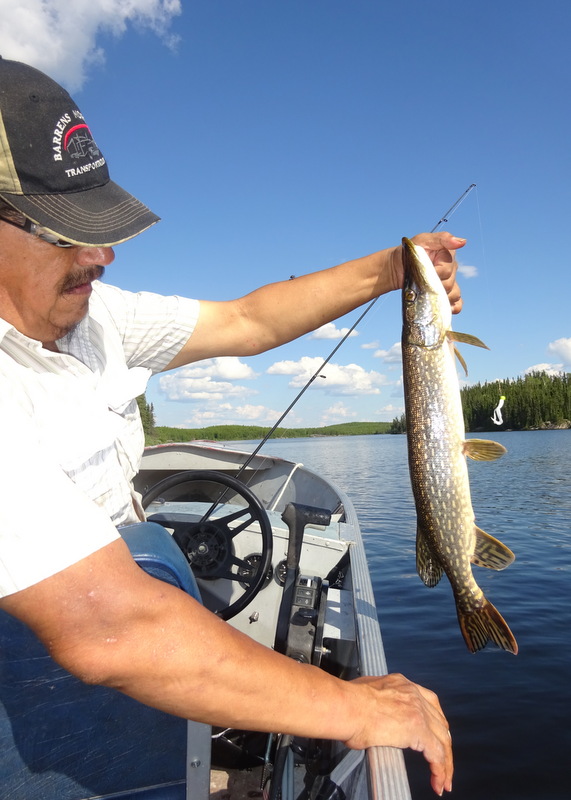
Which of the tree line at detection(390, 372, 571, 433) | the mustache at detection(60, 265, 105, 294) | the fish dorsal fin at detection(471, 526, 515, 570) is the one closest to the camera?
the mustache at detection(60, 265, 105, 294)

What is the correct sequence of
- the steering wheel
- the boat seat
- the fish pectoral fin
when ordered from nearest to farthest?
the boat seat < the fish pectoral fin < the steering wheel

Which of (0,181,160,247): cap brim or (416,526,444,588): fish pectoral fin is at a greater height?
(0,181,160,247): cap brim

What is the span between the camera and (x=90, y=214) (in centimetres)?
153

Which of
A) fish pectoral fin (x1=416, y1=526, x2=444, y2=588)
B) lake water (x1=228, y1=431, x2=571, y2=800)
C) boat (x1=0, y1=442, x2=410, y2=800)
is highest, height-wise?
fish pectoral fin (x1=416, y1=526, x2=444, y2=588)

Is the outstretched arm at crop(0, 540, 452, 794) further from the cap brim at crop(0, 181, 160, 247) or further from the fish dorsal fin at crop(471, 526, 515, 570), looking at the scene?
the fish dorsal fin at crop(471, 526, 515, 570)

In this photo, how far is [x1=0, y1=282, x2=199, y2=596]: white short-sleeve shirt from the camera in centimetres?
111

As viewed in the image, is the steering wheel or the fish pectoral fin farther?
the steering wheel

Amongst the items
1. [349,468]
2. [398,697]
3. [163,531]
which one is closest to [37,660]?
[163,531]

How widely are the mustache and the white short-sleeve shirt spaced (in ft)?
0.61

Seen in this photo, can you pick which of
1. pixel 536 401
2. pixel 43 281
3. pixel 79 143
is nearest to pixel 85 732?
pixel 43 281

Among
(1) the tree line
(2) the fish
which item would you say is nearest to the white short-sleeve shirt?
(2) the fish

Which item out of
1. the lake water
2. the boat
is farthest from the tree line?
the boat

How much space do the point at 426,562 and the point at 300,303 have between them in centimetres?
127

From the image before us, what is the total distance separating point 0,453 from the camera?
1.12m
